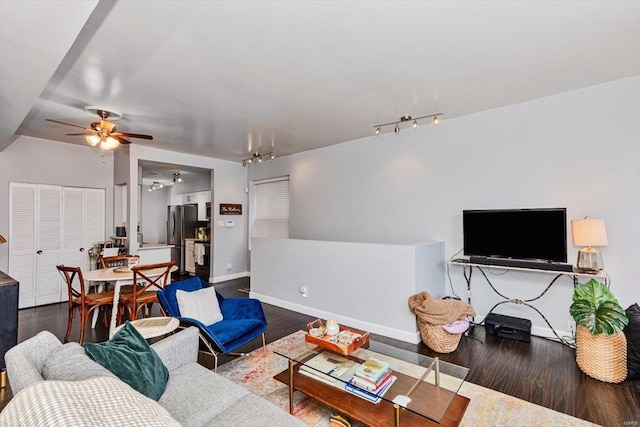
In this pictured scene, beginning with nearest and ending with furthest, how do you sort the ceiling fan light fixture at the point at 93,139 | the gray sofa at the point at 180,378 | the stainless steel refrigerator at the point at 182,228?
the gray sofa at the point at 180,378 → the ceiling fan light fixture at the point at 93,139 → the stainless steel refrigerator at the point at 182,228

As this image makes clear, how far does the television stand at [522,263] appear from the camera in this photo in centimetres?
314

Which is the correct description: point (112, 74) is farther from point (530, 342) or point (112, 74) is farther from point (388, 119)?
point (530, 342)

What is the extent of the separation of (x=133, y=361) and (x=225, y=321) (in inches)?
58.3

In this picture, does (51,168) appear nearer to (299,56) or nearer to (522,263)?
(299,56)

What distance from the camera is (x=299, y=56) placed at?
2.56 metres

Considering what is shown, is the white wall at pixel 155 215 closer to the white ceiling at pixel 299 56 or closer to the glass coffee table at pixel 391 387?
the white ceiling at pixel 299 56

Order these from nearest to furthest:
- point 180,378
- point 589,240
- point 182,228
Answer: point 180,378 → point 589,240 → point 182,228

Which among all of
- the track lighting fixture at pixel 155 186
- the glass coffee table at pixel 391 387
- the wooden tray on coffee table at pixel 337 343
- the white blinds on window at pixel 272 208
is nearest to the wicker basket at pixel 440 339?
the glass coffee table at pixel 391 387

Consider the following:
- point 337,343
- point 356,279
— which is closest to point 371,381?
point 337,343

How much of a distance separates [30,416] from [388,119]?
422cm

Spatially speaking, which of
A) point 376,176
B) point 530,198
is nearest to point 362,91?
point 376,176

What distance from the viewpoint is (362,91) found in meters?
3.29

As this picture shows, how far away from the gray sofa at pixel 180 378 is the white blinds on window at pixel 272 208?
15.0 ft

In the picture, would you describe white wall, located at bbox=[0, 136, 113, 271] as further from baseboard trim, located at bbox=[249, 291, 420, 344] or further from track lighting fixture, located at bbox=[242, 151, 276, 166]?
baseboard trim, located at bbox=[249, 291, 420, 344]
